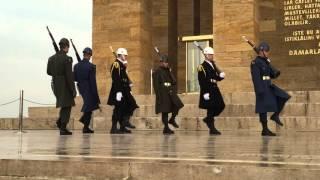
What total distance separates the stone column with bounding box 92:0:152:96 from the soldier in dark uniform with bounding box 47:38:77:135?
294 inches

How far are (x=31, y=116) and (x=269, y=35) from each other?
860 centimetres

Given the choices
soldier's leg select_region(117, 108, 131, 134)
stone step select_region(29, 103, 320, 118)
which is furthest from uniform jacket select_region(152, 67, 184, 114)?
stone step select_region(29, 103, 320, 118)

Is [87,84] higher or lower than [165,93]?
higher

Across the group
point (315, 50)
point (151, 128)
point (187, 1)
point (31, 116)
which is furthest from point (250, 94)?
point (187, 1)

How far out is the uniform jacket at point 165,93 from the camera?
37.0 feet

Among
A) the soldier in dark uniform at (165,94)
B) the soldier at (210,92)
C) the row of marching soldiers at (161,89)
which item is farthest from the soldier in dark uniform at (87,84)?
the soldier at (210,92)

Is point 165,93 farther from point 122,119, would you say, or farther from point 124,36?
point 124,36

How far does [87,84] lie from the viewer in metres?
11.8

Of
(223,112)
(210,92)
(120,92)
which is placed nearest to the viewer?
(210,92)

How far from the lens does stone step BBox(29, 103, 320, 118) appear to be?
39.7 ft

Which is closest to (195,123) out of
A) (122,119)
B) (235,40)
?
(122,119)

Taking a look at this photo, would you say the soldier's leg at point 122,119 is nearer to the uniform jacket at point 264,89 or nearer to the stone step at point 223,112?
the stone step at point 223,112

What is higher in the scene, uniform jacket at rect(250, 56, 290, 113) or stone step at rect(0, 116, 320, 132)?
uniform jacket at rect(250, 56, 290, 113)

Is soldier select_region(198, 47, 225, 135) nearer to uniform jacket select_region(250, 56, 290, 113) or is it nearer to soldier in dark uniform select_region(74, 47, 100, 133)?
uniform jacket select_region(250, 56, 290, 113)
